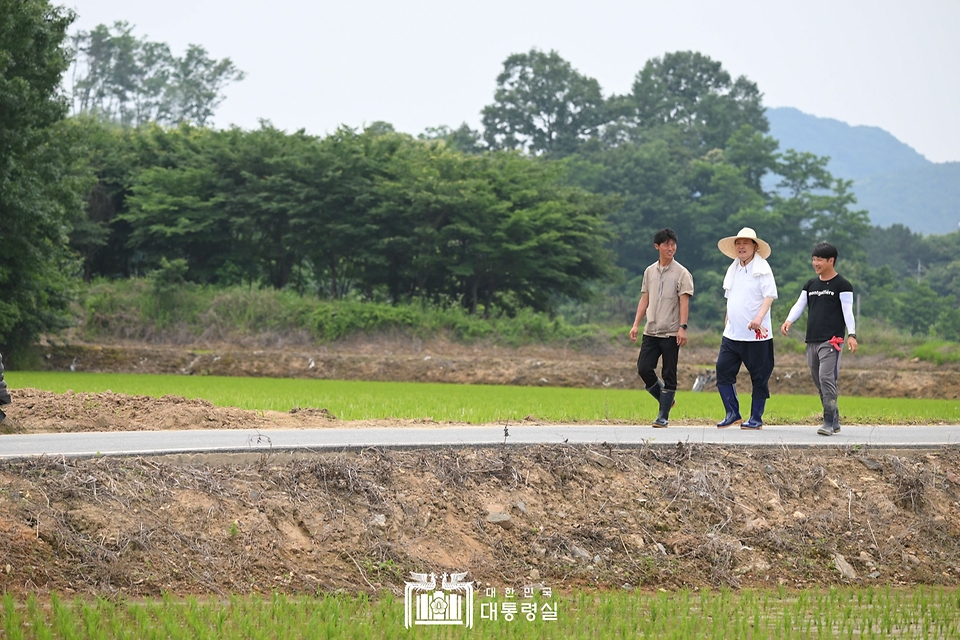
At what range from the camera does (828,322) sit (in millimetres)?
10789

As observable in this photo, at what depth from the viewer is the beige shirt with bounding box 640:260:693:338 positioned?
10.8 metres

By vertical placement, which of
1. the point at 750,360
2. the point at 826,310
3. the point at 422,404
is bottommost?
the point at 422,404

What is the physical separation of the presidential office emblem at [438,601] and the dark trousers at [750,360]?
15.3ft

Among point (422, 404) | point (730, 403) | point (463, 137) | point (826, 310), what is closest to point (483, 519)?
point (730, 403)

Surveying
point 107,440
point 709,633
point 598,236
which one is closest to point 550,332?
point 598,236

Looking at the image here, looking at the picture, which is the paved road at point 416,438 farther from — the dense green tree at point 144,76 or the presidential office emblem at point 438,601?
the dense green tree at point 144,76

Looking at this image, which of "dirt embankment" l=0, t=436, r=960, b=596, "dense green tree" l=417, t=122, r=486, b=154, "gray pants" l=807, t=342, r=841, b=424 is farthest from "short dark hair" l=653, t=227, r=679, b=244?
"dense green tree" l=417, t=122, r=486, b=154

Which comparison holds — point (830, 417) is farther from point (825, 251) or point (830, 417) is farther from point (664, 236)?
point (664, 236)

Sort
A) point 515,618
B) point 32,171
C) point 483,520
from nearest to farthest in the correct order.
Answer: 1. point 515,618
2. point 483,520
3. point 32,171

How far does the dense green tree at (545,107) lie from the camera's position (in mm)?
75875

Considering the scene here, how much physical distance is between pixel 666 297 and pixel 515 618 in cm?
526

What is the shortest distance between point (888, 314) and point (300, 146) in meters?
37.0

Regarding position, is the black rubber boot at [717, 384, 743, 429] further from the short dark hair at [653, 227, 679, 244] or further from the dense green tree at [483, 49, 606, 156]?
the dense green tree at [483, 49, 606, 156]

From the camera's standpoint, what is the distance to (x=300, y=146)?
3881 centimetres
